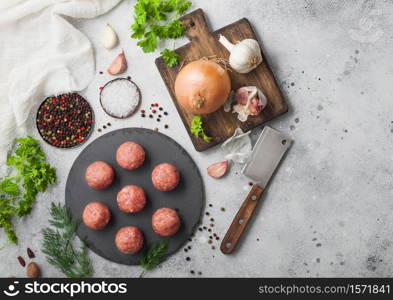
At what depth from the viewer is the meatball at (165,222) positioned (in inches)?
74.4

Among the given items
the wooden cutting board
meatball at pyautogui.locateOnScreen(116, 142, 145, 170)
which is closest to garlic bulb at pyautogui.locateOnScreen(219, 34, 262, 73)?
the wooden cutting board

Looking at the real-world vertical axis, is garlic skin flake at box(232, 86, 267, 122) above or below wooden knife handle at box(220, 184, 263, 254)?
above

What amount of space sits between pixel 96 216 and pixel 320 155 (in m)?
1.05

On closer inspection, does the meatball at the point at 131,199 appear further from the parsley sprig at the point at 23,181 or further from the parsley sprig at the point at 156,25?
the parsley sprig at the point at 156,25

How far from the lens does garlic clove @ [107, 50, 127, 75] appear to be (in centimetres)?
200

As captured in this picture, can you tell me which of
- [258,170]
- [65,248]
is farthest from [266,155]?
[65,248]

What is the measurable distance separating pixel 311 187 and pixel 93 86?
3.67 feet

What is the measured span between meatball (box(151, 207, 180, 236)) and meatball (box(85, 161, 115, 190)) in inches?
10.4

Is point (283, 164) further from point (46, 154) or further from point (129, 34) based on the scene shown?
point (46, 154)

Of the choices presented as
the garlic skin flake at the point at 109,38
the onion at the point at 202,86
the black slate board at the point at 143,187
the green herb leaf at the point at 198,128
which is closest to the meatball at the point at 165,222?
the black slate board at the point at 143,187

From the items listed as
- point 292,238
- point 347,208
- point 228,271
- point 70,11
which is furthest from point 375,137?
point 70,11

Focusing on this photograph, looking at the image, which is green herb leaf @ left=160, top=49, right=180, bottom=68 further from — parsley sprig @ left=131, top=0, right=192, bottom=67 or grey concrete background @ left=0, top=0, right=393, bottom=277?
grey concrete background @ left=0, top=0, right=393, bottom=277

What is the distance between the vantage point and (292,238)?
6.56 feet

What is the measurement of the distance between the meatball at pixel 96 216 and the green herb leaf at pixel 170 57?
71cm
